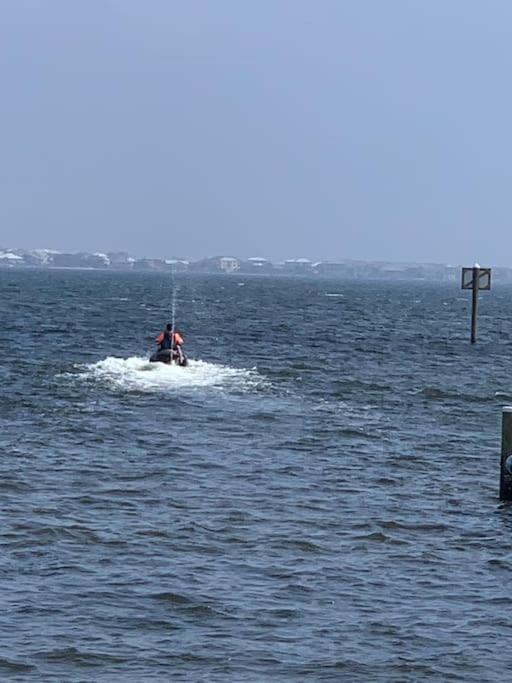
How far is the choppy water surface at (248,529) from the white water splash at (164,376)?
0.63 ft

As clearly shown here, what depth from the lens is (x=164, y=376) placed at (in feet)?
136

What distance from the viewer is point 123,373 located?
42438 millimetres

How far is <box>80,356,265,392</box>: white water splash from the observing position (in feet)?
129

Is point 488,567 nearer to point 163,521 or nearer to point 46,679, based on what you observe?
point 163,521

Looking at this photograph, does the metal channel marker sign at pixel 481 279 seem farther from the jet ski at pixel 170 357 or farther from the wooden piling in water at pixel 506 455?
the wooden piling in water at pixel 506 455

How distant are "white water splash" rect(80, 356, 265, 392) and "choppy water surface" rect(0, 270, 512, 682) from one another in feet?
0.63

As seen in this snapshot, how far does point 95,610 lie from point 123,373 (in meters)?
26.6

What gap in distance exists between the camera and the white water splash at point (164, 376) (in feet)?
129

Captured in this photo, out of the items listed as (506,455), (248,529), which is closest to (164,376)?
(506,455)

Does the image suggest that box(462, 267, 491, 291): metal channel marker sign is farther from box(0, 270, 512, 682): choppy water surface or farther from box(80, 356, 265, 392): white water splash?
box(80, 356, 265, 392): white water splash

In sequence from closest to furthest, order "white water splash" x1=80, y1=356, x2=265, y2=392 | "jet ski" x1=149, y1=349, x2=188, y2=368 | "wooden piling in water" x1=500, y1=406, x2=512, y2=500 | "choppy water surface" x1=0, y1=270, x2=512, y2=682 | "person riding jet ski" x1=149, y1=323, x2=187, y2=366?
1. "choppy water surface" x1=0, y1=270, x2=512, y2=682
2. "wooden piling in water" x1=500, y1=406, x2=512, y2=500
3. "white water splash" x1=80, y1=356, x2=265, y2=392
4. "person riding jet ski" x1=149, y1=323, x2=187, y2=366
5. "jet ski" x1=149, y1=349, x2=188, y2=368

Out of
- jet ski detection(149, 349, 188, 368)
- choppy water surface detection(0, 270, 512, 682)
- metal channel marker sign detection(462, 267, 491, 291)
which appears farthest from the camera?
metal channel marker sign detection(462, 267, 491, 291)

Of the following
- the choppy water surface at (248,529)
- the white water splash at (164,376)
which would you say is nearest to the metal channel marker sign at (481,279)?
the choppy water surface at (248,529)

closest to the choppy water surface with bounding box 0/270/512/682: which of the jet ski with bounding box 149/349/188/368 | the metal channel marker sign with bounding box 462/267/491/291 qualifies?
the jet ski with bounding box 149/349/188/368
